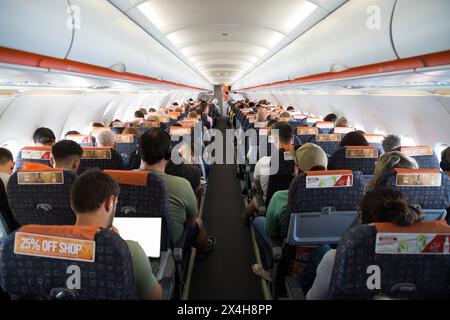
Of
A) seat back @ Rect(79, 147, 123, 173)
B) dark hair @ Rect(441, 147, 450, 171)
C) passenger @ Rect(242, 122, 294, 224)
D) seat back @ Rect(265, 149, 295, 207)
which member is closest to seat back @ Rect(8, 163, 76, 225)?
seat back @ Rect(79, 147, 123, 173)

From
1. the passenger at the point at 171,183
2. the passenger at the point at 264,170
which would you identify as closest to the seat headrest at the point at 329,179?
the passenger at the point at 171,183

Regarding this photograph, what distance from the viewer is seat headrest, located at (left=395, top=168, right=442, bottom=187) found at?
2.58 meters

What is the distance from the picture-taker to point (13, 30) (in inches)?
74.0

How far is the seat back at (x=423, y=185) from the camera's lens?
2578 millimetres

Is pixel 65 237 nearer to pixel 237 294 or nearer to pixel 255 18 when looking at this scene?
pixel 237 294

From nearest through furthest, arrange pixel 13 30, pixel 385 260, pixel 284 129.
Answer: pixel 385 260 → pixel 13 30 → pixel 284 129

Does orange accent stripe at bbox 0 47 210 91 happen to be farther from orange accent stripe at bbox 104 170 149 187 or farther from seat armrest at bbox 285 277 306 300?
seat armrest at bbox 285 277 306 300

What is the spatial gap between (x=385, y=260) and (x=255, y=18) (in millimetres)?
4918

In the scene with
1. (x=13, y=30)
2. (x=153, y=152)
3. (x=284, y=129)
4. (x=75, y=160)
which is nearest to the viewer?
(x=13, y=30)

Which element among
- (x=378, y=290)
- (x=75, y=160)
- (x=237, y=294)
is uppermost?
(x=75, y=160)

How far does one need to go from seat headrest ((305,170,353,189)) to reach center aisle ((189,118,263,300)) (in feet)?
5.01

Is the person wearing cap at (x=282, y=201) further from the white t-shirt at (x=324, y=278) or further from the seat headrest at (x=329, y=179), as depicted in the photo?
the white t-shirt at (x=324, y=278)

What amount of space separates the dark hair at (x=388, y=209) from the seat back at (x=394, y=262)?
0.05m

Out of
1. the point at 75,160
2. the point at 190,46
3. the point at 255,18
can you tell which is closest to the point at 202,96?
the point at 190,46
